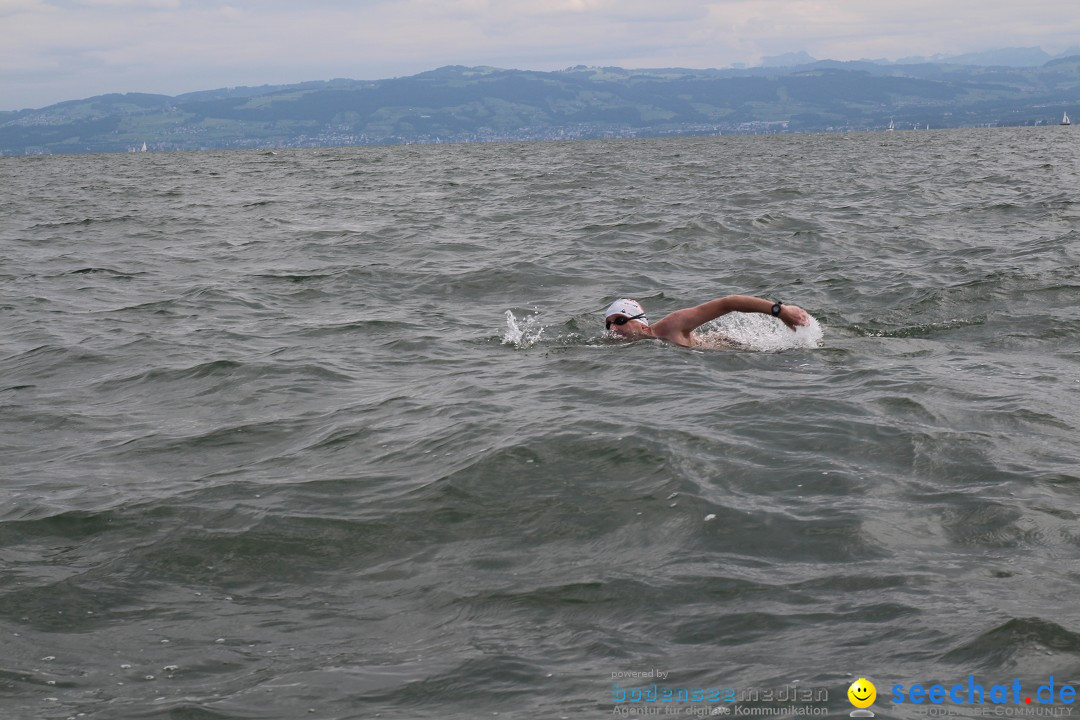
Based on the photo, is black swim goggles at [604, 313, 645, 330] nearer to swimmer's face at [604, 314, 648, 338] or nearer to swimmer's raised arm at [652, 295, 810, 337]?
swimmer's face at [604, 314, 648, 338]

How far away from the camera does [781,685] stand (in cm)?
368

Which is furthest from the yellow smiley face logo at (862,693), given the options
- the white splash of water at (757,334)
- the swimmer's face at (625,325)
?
the swimmer's face at (625,325)

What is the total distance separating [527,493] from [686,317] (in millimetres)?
4169

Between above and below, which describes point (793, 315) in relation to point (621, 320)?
above

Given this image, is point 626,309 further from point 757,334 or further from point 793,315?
point 793,315

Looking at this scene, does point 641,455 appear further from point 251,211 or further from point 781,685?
point 251,211

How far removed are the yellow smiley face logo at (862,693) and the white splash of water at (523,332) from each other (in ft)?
21.7

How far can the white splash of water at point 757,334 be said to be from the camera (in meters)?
9.48

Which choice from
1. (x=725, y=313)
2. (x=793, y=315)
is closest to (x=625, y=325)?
(x=725, y=313)

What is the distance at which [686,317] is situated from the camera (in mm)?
9602

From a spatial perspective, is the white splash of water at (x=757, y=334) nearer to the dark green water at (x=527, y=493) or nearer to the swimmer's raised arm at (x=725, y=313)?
the dark green water at (x=527, y=493)

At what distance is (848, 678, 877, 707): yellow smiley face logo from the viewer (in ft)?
11.5

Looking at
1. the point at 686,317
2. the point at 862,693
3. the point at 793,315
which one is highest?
the point at 793,315

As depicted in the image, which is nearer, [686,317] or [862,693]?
[862,693]
